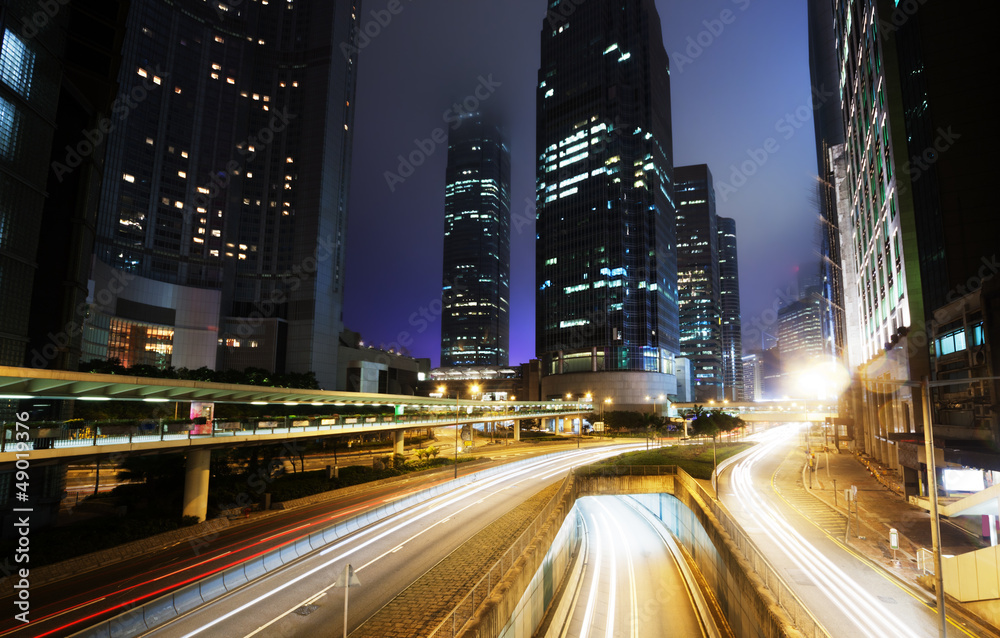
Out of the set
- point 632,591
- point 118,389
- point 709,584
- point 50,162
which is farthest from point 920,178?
point 50,162

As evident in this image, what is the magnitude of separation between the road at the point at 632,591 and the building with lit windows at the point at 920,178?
16961 mm

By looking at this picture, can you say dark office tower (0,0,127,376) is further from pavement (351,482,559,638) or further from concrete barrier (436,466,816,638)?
concrete barrier (436,466,816,638)

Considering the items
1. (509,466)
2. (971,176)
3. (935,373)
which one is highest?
(971,176)

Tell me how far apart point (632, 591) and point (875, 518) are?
16.2 metres

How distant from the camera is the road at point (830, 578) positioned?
51.9ft

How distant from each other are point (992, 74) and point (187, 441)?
60.5 metres

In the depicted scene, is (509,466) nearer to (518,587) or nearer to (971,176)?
(518,587)

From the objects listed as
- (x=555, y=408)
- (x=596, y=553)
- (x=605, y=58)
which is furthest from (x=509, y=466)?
(x=605, y=58)

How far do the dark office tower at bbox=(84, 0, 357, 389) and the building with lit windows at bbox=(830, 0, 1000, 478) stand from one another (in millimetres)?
105948

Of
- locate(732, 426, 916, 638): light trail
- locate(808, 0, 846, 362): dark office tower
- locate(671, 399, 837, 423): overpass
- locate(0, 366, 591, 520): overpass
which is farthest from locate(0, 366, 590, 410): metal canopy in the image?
locate(808, 0, 846, 362): dark office tower

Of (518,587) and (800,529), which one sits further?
(800,529)

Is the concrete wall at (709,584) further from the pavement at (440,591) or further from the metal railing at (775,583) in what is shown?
the pavement at (440,591)

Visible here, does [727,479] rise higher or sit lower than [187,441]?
lower

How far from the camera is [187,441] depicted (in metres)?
26.6
